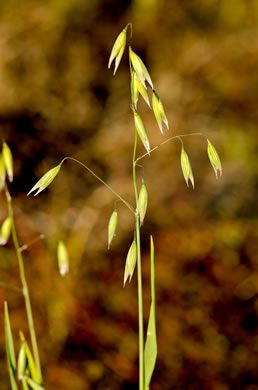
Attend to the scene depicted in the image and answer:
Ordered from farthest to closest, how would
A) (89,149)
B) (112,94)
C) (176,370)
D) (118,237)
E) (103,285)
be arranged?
(112,94), (89,149), (118,237), (103,285), (176,370)

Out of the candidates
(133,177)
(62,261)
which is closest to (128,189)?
(62,261)

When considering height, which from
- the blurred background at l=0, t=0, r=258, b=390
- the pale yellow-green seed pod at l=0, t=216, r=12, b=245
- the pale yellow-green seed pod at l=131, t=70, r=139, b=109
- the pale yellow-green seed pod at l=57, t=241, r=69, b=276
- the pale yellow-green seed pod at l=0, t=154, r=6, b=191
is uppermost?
the pale yellow-green seed pod at l=131, t=70, r=139, b=109

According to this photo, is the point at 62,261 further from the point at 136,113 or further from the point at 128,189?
the point at 128,189

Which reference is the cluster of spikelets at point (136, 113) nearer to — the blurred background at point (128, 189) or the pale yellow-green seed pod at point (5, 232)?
the pale yellow-green seed pod at point (5, 232)

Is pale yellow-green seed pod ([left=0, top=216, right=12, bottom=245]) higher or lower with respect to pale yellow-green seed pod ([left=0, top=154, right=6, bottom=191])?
lower

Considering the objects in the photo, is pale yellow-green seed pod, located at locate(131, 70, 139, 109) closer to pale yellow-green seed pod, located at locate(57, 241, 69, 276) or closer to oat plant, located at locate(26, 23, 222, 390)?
oat plant, located at locate(26, 23, 222, 390)

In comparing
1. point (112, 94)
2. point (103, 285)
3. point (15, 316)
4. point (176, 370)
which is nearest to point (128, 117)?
point (112, 94)

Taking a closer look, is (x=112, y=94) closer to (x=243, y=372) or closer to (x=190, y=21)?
(x=190, y=21)

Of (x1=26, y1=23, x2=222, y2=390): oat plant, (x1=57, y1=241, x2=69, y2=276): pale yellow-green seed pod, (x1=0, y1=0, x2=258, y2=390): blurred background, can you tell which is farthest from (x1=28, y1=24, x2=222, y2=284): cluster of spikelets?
(x1=0, y1=0, x2=258, y2=390): blurred background

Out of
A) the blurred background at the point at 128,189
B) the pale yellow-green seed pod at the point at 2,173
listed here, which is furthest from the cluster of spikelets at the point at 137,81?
the blurred background at the point at 128,189
